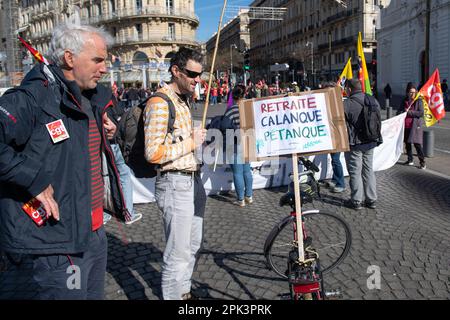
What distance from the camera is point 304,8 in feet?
242

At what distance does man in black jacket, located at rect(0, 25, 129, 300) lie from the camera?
1829 mm

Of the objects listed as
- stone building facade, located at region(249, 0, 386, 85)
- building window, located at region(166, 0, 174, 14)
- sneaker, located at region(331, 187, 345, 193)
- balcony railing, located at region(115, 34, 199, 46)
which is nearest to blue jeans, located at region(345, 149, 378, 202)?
sneaker, located at region(331, 187, 345, 193)

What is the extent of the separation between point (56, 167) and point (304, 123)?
1.83 m

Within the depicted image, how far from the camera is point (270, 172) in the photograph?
741cm

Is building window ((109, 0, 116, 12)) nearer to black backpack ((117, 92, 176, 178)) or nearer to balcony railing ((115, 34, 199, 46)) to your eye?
balcony railing ((115, 34, 199, 46))

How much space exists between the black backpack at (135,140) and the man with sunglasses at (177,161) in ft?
0.35

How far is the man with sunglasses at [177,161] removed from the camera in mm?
2670

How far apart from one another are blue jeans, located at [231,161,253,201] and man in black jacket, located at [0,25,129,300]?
13.1ft

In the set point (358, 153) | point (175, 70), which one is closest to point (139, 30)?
point (358, 153)

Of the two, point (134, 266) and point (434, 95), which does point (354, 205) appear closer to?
point (134, 266)

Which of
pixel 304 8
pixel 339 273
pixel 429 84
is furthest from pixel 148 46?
pixel 339 273

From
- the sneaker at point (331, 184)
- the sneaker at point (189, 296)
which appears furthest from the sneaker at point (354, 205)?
the sneaker at point (189, 296)
